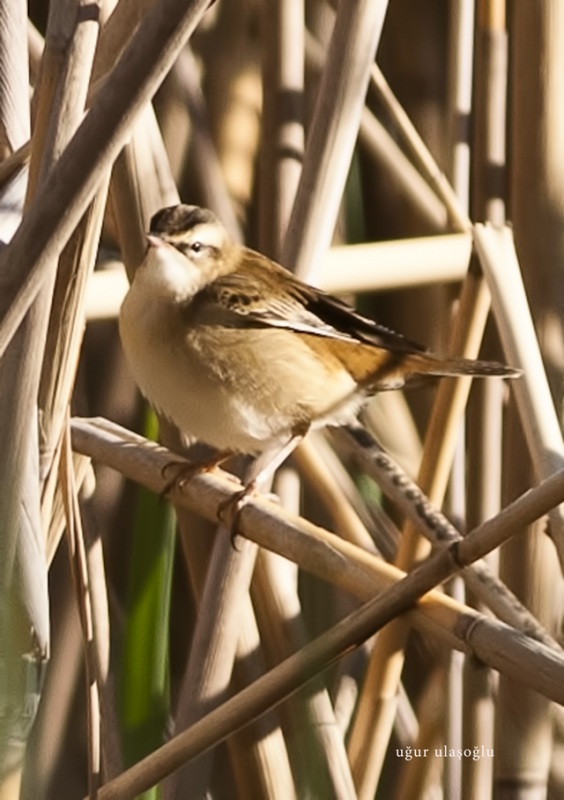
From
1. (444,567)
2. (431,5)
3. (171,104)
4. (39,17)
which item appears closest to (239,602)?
(444,567)

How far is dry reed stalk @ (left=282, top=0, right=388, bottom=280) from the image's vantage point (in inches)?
61.7

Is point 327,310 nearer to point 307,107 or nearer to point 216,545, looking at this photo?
point 216,545

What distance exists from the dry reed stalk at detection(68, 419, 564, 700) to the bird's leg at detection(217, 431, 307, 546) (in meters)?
0.02

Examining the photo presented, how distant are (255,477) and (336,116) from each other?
1.70 ft

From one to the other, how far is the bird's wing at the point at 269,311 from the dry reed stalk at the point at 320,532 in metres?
0.22

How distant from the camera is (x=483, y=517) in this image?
1916 mm

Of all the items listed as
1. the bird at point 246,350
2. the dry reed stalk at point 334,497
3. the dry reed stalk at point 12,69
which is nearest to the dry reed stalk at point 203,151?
the bird at point 246,350

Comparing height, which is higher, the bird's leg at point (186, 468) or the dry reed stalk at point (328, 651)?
the bird's leg at point (186, 468)

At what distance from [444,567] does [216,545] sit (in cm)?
44

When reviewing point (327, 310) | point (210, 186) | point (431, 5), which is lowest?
point (327, 310)

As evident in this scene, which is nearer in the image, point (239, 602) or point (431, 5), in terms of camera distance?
point (239, 602)

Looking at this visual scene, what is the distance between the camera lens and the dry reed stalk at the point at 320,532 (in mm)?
1262

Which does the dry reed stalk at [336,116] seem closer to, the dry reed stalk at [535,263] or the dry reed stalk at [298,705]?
the dry reed stalk at [535,263]

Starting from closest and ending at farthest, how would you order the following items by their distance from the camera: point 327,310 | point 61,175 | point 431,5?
point 61,175 < point 327,310 < point 431,5
